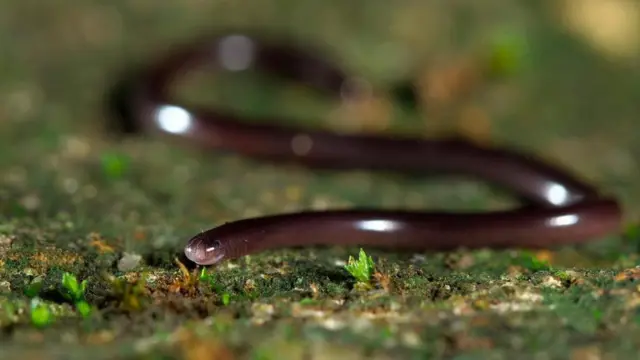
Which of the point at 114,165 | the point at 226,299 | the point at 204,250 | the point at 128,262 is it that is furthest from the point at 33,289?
the point at 114,165

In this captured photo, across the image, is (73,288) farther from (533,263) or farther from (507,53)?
(507,53)

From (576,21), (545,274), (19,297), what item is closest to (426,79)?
(576,21)

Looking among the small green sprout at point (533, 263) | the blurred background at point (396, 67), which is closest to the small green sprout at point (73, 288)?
the blurred background at point (396, 67)

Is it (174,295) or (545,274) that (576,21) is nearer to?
(545,274)

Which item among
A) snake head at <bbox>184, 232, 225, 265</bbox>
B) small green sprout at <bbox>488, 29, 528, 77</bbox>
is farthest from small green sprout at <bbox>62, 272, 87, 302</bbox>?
small green sprout at <bbox>488, 29, 528, 77</bbox>

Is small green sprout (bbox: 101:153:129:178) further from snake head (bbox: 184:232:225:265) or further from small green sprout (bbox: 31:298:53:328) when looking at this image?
small green sprout (bbox: 31:298:53:328)
